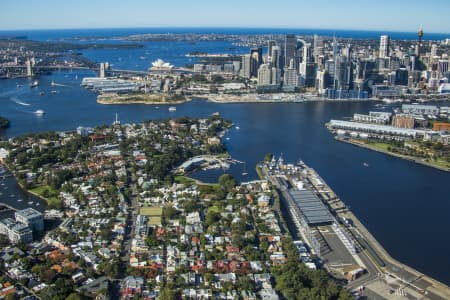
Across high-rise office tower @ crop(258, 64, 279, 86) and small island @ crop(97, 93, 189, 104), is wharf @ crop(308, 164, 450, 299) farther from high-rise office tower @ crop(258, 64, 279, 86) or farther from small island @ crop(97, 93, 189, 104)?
high-rise office tower @ crop(258, 64, 279, 86)

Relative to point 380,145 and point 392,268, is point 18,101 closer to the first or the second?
point 380,145

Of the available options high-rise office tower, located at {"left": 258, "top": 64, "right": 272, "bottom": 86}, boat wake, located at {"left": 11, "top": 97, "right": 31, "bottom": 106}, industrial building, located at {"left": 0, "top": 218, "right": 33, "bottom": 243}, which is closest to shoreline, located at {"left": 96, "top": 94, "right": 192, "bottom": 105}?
boat wake, located at {"left": 11, "top": 97, "right": 31, "bottom": 106}

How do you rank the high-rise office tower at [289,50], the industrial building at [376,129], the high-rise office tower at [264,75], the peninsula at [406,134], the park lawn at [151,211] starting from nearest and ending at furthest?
the park lawn at [151,211], the peninsula at [406,134], the industrial building at [376,129], the high-rise office tower at [264,75], the high-rise office tower at [289,50]

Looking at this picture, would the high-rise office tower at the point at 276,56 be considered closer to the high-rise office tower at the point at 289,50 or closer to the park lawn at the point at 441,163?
the high-rise office tower at the point at 289,50

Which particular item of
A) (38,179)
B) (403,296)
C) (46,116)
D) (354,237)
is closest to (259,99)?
(46,116)

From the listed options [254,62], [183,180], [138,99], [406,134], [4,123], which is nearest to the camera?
[183,180]

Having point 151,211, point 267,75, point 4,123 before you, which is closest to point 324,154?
point 151,211

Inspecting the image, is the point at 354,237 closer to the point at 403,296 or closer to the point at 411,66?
the point at 403,296

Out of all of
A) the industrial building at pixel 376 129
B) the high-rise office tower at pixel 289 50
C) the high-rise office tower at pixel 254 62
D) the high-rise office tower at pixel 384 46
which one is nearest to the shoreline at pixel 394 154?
the industrial building at pixel 376 129
